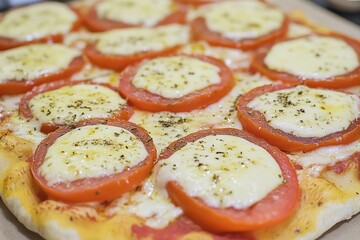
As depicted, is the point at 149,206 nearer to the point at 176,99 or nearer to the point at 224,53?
the point at 176,99

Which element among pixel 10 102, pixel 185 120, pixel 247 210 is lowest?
pixel 10 102

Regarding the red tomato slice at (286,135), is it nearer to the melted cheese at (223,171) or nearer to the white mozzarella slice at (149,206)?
the melted cheese at (223,171)

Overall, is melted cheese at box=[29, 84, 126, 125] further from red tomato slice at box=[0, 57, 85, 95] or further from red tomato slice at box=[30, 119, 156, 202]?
red tomato slice at box=[30, 119, 156, 202]

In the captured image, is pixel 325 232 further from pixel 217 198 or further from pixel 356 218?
pixel 217 198

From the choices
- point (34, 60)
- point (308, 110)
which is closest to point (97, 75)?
point (34, 60)

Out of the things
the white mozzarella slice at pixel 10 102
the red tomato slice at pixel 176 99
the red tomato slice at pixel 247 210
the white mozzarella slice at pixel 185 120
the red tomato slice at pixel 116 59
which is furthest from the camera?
the red tomato slice at pixel 116 59

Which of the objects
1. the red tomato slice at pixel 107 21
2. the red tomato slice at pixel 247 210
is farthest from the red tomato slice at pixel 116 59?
the red tomato slice at pixel 247 210
